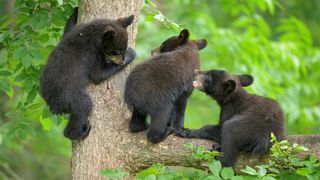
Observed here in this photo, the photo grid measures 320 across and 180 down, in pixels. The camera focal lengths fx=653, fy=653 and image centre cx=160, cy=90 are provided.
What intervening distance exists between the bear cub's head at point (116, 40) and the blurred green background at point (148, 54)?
1.78 feet

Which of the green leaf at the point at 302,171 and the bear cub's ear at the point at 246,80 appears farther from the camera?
the bear cub's ear at the point at 246,80

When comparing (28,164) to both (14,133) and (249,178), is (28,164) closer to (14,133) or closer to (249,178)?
(14,133)

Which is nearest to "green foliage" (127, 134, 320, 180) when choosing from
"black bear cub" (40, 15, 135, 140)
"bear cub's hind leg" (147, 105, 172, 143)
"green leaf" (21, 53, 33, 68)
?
"bear cub's hind leg" (147, 105, 172, 143)

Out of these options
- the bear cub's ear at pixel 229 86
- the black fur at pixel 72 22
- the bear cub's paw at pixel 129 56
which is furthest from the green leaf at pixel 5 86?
the bear cub's ear at pixel 229 86

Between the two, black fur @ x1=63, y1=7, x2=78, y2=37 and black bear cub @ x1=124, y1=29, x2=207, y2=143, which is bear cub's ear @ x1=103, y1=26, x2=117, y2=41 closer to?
black bear cub @ x1=124, y1=29, x2=207, y2=143

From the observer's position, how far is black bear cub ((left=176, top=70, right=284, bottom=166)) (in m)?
6.12

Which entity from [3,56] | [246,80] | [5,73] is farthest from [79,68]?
[246,80]

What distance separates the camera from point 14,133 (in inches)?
291

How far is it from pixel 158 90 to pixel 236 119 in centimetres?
87

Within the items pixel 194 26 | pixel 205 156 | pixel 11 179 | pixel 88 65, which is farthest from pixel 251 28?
pixel 205 156

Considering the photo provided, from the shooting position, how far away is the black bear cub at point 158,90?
6.62 m

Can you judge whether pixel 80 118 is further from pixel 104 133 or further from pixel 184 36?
pixel 184 36

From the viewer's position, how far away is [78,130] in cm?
645

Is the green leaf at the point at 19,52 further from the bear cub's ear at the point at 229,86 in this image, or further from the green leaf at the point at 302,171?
the green leaf at the point at 302,171
